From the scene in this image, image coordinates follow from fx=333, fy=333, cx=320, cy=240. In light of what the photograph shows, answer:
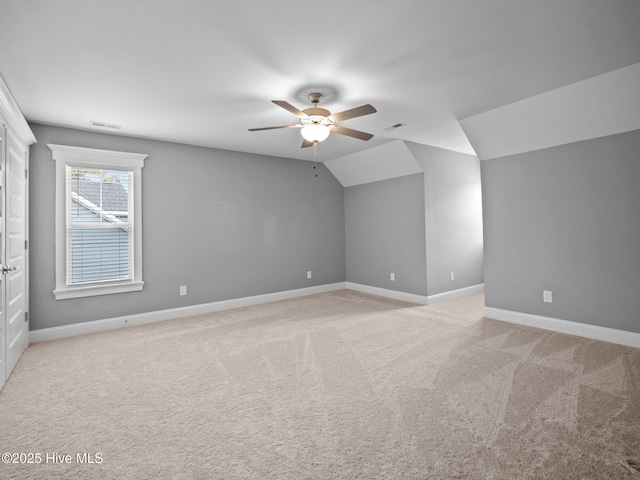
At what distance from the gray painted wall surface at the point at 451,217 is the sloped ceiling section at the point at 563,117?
3.68 feet

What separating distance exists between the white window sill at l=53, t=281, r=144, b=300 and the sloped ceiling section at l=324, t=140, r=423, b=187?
372cm

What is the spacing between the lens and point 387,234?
578cm

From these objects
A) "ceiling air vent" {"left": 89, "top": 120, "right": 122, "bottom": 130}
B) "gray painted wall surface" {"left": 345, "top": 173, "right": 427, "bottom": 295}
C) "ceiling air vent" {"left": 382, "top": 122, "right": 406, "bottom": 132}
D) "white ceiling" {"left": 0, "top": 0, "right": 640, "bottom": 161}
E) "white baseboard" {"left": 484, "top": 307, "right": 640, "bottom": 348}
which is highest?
"ceiling air vent" {"left": 382, "top": 122, "right": 406, "bottom": 132}

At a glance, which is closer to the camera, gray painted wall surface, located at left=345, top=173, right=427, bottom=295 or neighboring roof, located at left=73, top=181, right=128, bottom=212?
neighboring roof, located at left=73, top=181, right=128, bottom=212

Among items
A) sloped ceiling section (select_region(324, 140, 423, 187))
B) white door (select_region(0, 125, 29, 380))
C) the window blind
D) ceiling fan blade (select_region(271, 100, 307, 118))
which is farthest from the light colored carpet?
sloped ceiling section (select_region(324, 140, 423, 187))

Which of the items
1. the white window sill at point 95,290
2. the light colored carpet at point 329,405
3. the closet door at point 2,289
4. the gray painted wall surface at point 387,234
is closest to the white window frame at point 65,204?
the white window sill at point 95,290

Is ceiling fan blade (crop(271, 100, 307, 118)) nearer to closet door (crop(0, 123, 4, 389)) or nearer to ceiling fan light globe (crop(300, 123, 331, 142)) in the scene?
ceiling fan light globe (crop(300, 123, 331, 142))

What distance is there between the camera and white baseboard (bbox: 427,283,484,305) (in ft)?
17.2

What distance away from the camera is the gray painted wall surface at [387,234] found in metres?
5.31

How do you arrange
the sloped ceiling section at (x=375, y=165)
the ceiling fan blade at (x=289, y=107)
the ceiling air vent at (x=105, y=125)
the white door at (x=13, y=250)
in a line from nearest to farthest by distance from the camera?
1. the ceiling fan blade at (x=289, y=107)
2. the white door at (x=13, y=250)
3. the ceiling air vent at (x=105, y=125)
4. the sloped ceiling section at (x=375, y=165)

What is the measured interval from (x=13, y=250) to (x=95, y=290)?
117cm

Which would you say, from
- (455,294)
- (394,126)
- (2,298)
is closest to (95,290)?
(2,298)

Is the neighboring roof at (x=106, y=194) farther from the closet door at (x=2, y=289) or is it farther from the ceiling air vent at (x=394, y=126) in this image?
the ceiling air vent at (x=394, y=126)

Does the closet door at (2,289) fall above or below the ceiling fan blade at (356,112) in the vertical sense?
below
